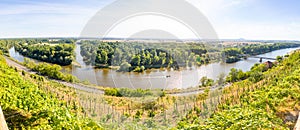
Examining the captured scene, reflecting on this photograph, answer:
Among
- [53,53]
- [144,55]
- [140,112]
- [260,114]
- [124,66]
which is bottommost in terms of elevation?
[140,112]

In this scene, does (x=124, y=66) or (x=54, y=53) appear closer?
(x=124, y=66)

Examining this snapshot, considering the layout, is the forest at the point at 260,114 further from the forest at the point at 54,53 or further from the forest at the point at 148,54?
the forest at the point at 54,53

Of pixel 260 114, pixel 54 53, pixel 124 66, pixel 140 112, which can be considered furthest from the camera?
pixel 54 53

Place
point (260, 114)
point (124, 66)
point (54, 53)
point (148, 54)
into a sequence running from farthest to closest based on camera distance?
point (54, 53) → point (148, 54) → point (124, 66) → point (260, 114)

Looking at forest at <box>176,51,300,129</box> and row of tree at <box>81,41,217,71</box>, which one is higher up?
row of tree at <box>81,41,217,71</box>

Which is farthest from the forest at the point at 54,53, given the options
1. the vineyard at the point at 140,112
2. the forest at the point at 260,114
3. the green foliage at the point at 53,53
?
the forest at the point at 260,114

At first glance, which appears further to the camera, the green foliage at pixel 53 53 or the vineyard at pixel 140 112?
the green foliage at pixel 53 53

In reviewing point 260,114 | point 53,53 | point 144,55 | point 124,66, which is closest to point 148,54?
point 144,55

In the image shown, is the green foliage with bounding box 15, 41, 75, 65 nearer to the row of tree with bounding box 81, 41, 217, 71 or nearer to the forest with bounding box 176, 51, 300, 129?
Answer: the row of tree with bounding box 81, 41, 217, 71

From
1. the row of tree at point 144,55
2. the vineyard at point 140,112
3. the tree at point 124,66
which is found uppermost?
the row of tree at point 144,55

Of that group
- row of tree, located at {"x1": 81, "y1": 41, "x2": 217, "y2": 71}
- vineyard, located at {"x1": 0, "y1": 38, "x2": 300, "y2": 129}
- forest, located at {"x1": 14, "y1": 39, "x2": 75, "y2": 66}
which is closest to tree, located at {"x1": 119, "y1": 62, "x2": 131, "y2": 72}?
row of tree, located at {"x1": 81, "y1": 41, "x2": 217, "y2": 71}

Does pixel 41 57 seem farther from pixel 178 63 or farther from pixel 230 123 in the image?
pixel 230 123

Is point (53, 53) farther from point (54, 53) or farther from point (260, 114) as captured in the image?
point (260, 114)
